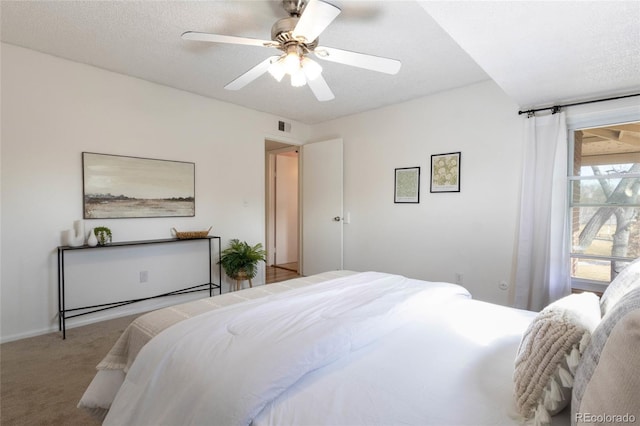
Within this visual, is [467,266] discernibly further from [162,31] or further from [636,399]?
[162,31]

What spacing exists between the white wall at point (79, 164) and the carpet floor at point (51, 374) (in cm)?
32

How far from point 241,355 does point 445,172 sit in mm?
3174

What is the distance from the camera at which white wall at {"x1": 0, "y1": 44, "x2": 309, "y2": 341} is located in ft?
8.75

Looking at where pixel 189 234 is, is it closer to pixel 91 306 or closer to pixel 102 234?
pixel 102 234

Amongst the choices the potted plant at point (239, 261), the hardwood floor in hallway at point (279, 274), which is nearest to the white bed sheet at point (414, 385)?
the potted plant at point (239, 261)

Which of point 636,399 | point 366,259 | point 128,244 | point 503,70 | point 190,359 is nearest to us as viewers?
point 636,399

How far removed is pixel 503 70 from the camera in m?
2.20

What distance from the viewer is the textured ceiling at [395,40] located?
1642 mm

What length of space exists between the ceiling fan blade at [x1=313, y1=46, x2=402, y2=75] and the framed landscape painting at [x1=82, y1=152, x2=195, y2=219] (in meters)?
2.39

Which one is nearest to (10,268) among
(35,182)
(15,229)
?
(15,229)

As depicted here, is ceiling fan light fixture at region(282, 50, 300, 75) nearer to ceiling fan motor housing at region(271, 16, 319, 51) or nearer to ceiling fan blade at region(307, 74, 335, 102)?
ceiling fan motor housing at region(271, 16, 319, 51)

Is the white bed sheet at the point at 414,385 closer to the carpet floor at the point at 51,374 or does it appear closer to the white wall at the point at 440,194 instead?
the carpet floor at the point at 51,374

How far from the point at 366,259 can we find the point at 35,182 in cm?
366

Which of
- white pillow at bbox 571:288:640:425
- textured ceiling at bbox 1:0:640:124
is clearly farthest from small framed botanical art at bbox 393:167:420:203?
white pillow at bbox 571:288:640:425
